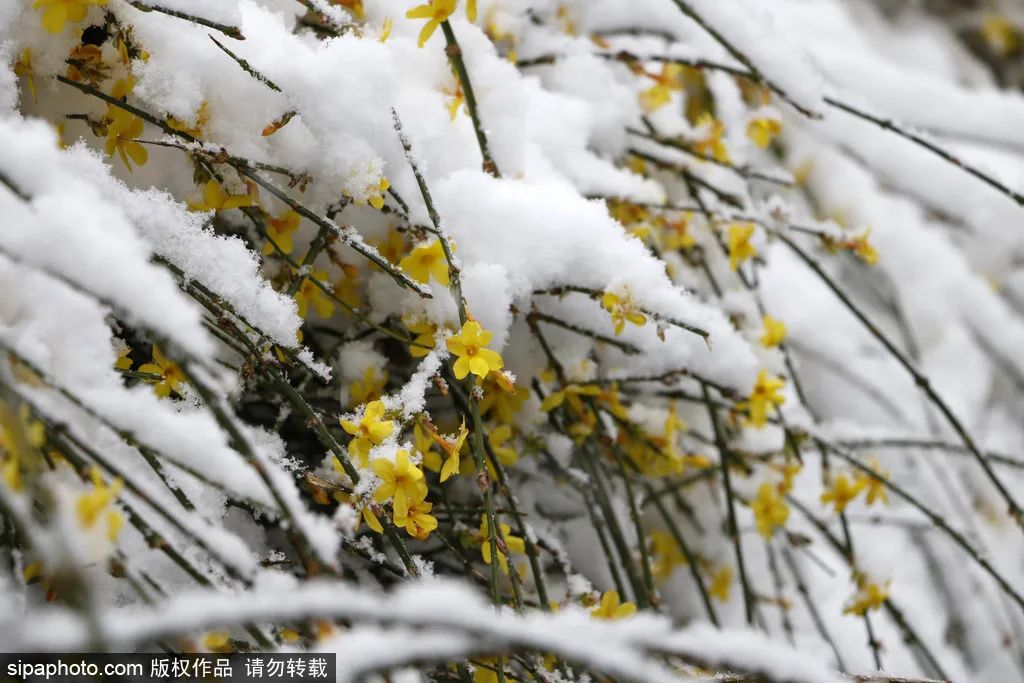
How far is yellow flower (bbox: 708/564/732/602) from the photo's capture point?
3.64 feet

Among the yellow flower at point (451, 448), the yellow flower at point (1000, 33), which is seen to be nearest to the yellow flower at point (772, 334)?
the yellow flower at point (451, 448)

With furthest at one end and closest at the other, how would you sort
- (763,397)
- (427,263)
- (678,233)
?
(678,233)
(763,397)
(427,263)

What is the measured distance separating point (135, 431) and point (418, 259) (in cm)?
31

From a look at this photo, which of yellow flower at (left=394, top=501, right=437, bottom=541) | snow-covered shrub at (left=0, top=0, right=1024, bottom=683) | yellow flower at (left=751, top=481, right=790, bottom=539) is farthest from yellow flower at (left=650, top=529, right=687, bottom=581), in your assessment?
yellow flower at (left=394, top=501, right=437, bottom=541)

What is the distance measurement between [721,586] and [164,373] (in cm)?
83

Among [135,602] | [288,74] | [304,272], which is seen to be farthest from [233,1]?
[135,602]

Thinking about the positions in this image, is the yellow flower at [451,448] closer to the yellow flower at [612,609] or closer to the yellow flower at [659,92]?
the yellow flower at [612,609]

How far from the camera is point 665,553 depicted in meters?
1.08

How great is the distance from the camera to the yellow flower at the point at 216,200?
698mm

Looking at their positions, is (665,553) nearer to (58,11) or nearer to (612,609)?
(612,609)

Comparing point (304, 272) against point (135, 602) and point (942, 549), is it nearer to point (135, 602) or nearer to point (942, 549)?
point (135, 602)

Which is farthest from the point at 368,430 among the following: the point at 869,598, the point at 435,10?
the point at 869,598

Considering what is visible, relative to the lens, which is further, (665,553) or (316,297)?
(665,553)

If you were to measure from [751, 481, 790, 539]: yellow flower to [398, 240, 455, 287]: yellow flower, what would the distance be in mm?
528
